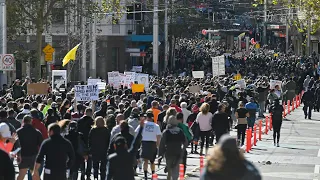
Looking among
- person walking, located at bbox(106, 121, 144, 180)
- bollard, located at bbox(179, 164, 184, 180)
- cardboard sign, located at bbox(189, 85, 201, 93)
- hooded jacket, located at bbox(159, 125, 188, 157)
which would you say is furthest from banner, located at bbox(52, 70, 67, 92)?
person walking, located at bbox(106, 121, 144, 180)

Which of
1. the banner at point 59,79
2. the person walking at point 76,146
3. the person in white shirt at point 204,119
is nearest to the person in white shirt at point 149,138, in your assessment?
the person walking at point 76,146

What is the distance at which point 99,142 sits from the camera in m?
16.6

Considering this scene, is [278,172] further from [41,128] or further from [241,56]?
[241,56]

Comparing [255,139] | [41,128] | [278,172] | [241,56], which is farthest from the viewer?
[241,56]

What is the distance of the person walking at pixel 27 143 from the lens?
15.6 m

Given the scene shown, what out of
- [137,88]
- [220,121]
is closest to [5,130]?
[220,121]

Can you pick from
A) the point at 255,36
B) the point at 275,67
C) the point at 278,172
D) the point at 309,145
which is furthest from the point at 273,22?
the point at 278,172

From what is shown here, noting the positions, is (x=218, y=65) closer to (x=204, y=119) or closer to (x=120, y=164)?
(x=204, y=119)

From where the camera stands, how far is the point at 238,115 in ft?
82.3

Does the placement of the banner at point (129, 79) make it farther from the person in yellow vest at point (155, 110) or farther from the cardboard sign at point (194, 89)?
the person in yellow vest at point (155, 110)

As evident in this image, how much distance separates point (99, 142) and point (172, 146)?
1.45 meters

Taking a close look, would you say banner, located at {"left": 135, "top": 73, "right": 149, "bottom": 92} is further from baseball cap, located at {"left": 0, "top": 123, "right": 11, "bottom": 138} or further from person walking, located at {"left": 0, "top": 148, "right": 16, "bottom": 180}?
person walking, located at {"left": 0, "top": 148, "right": 16, "bottom": 180}

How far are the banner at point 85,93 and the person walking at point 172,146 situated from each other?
7.34m

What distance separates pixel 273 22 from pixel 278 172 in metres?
90.3
